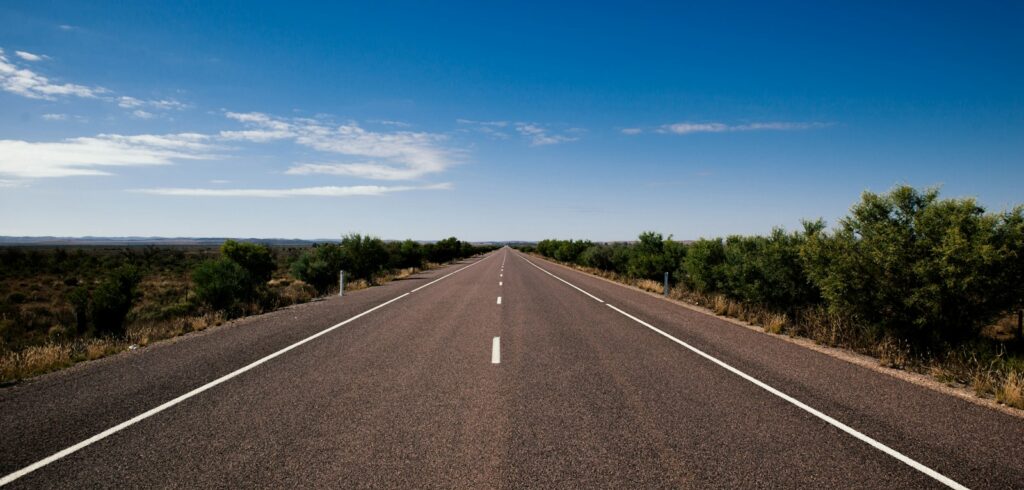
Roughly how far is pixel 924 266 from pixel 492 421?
26.1 feet

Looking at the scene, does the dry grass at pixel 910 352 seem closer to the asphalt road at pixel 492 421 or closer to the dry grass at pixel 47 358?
the asphalt road at pixel 492 421

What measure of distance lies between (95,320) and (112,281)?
1186 millimetres

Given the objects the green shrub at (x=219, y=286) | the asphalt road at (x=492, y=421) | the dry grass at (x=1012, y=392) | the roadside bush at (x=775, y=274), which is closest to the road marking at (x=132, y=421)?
the asphalt road at (x=492, y=421)

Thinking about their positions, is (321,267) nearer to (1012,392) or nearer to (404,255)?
(404,255)

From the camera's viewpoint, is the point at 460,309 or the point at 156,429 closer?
the point at 156,429

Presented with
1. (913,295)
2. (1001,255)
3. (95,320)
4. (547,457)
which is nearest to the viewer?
(547,457)

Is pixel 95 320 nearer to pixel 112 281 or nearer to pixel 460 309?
pixel 112 281

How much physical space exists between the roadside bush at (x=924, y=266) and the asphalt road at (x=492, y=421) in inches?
63.0

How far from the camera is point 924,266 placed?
8.01 m

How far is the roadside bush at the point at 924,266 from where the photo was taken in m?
7.52

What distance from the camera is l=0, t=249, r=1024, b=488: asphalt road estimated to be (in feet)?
12.4

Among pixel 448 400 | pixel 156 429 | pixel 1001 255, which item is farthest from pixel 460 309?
pixel 1001 255

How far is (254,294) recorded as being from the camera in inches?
653

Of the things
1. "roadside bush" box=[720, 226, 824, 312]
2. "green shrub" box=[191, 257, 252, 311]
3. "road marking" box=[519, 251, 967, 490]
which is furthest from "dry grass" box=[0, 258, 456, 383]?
"roadside bush" box=[720, 226, 824, 312]
